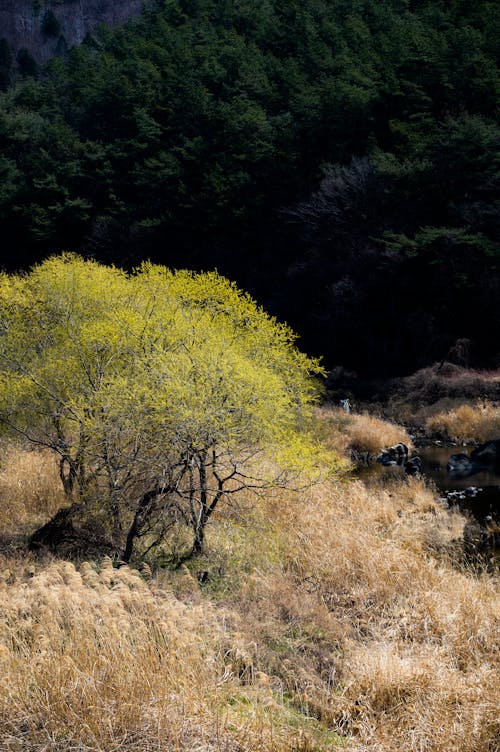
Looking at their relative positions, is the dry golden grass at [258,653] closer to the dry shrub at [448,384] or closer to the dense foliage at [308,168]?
the dry shrub at [448,384]

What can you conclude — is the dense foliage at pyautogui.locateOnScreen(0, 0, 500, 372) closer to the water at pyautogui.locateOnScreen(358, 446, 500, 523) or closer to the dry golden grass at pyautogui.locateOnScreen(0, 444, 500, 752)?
the water at pyautogui.locateOnScreen(358, 446, 500, 523)

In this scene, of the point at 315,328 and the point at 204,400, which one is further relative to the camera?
the point at 315,328

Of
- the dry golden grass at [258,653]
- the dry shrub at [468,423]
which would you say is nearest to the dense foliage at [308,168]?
the dry shrub at [468,423]

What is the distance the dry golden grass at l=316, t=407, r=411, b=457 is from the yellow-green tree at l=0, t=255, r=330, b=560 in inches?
351

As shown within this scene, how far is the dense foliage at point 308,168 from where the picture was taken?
32.0 m

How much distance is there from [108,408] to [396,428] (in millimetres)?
15736

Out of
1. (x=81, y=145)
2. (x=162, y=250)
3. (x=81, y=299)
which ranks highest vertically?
(x=81, y=145)

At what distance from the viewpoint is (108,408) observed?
30.9ft

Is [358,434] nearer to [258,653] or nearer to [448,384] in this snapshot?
[448,384]

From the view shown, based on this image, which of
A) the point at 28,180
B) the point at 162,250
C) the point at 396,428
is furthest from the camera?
the point at 28,180

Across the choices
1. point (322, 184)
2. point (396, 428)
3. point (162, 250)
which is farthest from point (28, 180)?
point (396, 428)

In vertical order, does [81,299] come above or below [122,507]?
above

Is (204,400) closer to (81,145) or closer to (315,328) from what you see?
(315,328)

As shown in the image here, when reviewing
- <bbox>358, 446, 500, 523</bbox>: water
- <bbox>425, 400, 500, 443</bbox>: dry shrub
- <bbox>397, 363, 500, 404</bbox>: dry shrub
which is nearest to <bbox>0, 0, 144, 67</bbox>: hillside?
<bbox>397, 363, 500, 404</bbox>: dry shrub
